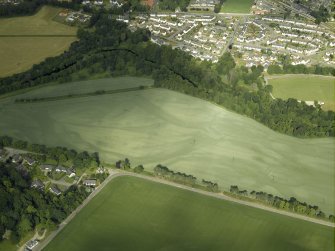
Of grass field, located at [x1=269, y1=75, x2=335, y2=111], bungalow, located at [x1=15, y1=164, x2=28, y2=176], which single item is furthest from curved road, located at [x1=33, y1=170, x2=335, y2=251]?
grass field, located at [x1=269, y1=75, x2=335, y2=111]

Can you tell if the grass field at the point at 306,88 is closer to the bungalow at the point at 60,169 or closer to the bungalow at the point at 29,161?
the bungalow at the point at 60,169

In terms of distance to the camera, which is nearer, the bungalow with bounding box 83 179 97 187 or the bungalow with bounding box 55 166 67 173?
the bungalow with bounding box 83 179 97 187

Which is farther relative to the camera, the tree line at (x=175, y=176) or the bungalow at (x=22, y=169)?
the bungalow at (x=22, y=169)

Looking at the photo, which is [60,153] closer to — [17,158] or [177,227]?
[17,158]

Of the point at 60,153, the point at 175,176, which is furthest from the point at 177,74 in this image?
the point at 60,153

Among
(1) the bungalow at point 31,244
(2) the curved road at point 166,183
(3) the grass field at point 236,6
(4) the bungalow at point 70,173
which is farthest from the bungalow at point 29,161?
(3) the grass field at point 236,6

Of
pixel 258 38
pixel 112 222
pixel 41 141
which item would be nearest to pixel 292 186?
pixel 112 222

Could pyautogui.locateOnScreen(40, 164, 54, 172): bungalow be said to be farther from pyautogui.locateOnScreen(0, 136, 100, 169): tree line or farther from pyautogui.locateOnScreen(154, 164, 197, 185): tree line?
pyautogui.locateOnScreen(154, 164, 197, 185): tree line
